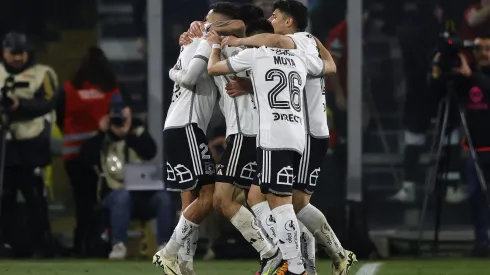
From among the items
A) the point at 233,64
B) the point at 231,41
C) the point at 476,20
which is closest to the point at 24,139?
the point at 476,20

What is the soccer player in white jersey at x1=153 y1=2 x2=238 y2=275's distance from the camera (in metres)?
10.9

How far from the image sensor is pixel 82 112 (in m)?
15.7

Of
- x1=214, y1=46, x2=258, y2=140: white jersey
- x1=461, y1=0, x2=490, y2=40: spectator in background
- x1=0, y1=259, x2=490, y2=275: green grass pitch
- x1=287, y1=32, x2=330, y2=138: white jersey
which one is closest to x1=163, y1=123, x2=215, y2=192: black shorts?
x1=214, y1=46, x2=258, y2=140: white jersey

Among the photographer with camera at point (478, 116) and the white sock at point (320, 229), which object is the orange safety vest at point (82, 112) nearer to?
the photographer with camera at point (478, 116)

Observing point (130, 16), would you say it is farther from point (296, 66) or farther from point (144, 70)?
point (296, 66)

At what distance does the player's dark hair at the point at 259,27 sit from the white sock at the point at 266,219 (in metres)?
1.18

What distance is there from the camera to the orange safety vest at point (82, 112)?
1568 cm

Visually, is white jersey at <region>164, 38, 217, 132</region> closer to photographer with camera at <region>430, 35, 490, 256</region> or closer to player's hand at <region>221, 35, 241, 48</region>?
player's hand at <region>221, 35, 241, 48</region>

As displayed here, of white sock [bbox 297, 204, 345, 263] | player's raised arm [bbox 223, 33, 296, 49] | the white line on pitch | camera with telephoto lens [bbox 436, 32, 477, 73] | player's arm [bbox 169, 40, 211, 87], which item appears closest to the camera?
player's raised arm [bbox 223, 33, 296, 49]

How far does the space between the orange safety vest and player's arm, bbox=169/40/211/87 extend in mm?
4869

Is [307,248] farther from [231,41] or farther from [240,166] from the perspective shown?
[231,41]

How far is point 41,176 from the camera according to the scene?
1545 cm

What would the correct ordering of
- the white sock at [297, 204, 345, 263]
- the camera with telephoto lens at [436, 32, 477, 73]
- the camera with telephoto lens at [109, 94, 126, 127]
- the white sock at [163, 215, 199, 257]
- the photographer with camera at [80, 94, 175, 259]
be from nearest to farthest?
the white sock at [163, 215, 199, 257], the white sock at [297, 204, 345, 263], the camera with telephoto lens at [436, 32, 477, 73], the photographer with camera at [80, 94, 175, 259], the camera with telephoto lens at [109, 94, 126, 127]

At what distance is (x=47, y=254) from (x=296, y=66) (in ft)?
18.4
